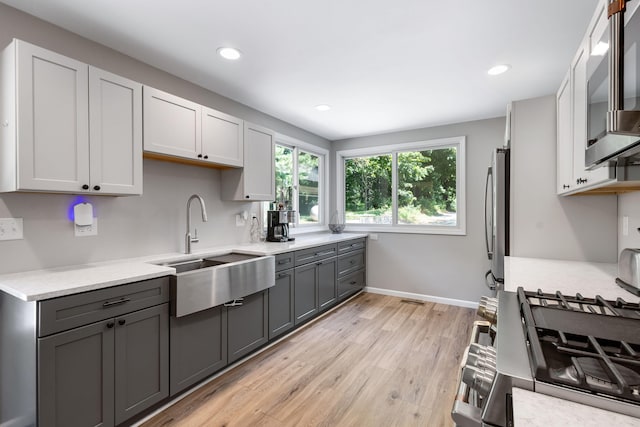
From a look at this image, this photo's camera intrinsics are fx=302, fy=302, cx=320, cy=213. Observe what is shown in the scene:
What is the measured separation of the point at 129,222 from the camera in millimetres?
2344

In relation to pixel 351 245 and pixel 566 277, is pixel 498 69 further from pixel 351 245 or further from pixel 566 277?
pixel 351 245

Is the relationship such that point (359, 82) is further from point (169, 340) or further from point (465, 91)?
point (169, 340)

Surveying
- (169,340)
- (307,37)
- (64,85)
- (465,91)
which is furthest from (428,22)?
(169,340)

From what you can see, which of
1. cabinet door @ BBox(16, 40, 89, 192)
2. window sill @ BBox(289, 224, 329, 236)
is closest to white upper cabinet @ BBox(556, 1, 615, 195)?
cabinet door @ BBox(16, 40, 89, 192)

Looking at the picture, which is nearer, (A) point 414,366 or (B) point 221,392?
(B) point 221,392

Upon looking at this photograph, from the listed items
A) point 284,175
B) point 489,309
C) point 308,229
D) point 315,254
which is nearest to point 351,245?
point 308,229

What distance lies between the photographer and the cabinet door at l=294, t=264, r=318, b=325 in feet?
10.2

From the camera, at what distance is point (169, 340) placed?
1.93 metres

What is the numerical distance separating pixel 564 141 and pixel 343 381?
7.41ft

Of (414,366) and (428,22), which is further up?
(428,22)

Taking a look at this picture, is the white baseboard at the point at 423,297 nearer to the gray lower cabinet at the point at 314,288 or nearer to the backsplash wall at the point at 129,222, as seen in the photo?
the gray lower cabinet at the point at 314,288

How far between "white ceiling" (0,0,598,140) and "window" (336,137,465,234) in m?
1.07

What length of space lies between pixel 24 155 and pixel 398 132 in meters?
4.04

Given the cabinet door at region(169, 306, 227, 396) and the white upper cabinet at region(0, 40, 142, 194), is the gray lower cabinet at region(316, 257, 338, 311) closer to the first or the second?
the cabinet door at region(169, 306, 227, 396)
